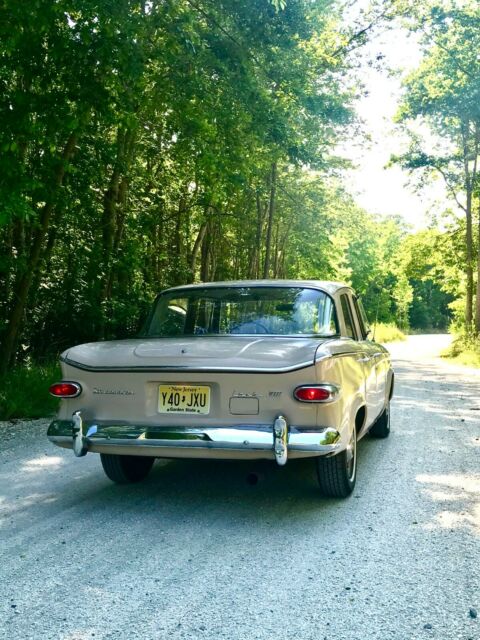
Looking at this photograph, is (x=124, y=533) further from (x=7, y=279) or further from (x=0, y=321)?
(x=7, y=279)

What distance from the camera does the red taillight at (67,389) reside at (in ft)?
14.3

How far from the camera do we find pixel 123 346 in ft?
15.3

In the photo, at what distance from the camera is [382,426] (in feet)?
23.1

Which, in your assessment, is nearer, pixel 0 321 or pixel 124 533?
pixel 124 533

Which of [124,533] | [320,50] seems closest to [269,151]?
[320,50]

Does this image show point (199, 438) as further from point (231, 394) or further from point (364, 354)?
point (364, 354)

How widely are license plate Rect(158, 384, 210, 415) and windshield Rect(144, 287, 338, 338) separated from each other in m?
0.94

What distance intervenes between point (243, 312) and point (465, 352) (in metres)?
20.3

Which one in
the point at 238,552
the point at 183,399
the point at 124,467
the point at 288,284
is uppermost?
the point at 288,284

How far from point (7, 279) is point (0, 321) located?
1.19 m

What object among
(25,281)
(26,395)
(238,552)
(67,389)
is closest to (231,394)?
(238,552)

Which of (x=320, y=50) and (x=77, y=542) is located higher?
(x=320, y=50)

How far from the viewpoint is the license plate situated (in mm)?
4105

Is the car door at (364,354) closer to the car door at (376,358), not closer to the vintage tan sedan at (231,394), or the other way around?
the car door at (376,358)
